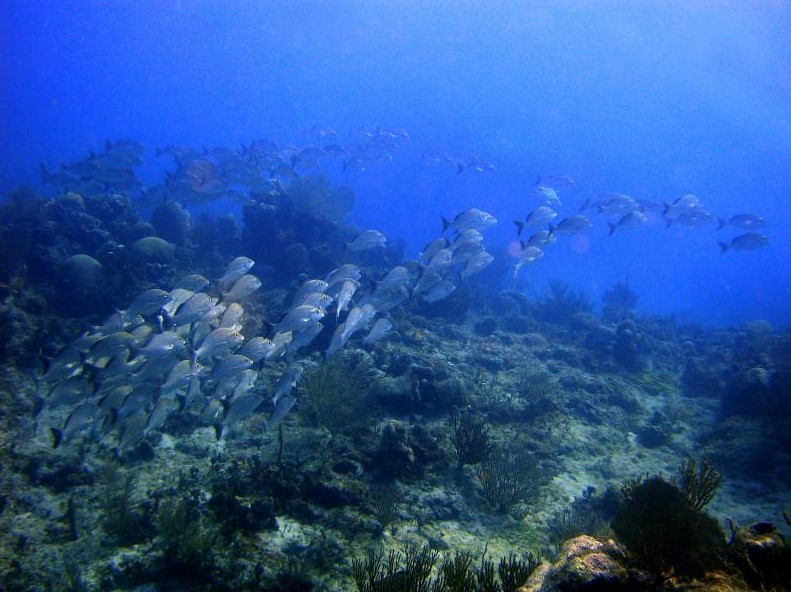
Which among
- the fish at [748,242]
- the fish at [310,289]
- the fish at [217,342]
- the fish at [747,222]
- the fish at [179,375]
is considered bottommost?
the fish at [179,375]

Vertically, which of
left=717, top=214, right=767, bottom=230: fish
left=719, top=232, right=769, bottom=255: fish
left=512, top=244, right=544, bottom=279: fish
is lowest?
left=512, top=244, right=544, bottom=279: fish

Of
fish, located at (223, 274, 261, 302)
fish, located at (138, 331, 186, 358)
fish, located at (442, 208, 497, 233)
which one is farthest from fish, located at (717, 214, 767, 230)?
fish, located at (138, 331, 186, 358)

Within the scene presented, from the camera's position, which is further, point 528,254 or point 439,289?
point 528,254

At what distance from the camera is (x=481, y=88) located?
470 feet

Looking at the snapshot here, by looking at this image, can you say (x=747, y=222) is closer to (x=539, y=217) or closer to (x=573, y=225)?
(x=573, y=225)

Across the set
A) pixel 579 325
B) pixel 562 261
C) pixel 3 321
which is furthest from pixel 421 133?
pixel 3 321

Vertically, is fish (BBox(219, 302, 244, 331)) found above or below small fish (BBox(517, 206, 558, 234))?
below

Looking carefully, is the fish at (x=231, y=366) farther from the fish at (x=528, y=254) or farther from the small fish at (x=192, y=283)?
the fish at (x=528, y=254)

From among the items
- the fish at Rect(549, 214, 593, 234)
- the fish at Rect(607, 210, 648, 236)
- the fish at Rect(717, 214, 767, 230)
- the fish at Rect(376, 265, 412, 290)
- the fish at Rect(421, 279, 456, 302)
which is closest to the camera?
the fish at Rect(376, 265, 412, 290)

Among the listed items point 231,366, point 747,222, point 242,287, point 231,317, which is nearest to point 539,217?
point 242,287

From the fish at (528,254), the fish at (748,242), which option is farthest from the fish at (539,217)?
the fish at (748,242)

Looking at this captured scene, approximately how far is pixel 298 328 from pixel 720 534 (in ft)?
19.2

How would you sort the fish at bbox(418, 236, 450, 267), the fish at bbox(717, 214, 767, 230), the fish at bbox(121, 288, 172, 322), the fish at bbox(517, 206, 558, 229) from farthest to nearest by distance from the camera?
the fish at bbox(717, 214, 767, 230)
the fish at bbox(517, 206, 558, 229)
the fish at bbox(418, 236, 450, 267)
the fish at bbox(121, 288, 172, 322)

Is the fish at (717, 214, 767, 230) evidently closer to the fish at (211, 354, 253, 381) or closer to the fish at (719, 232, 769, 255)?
the fish at (719, 232, 769, 255)
